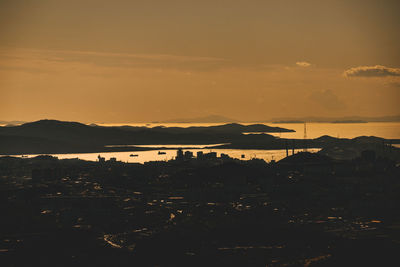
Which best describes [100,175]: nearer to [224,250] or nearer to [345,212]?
[345,212]

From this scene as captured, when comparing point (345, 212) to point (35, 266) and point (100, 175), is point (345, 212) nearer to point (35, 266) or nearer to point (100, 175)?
point (35, 266)

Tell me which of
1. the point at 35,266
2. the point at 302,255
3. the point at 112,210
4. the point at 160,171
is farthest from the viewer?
the point at 160,171

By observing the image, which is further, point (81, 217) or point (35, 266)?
point (81, 217)

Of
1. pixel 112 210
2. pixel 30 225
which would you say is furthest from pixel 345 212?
pixel 30 225

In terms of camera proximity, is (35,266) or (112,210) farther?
(112,210)

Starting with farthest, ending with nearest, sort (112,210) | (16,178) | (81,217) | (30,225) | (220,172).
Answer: (16,178) → (220,172) → (112,210) → (81,217) → (30,225)

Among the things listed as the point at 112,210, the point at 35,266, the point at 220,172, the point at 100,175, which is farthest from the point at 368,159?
the point at 35,266
